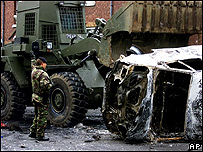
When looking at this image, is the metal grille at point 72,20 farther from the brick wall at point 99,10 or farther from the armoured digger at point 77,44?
the brick wall at point 99,10

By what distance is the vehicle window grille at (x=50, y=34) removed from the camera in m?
11.4

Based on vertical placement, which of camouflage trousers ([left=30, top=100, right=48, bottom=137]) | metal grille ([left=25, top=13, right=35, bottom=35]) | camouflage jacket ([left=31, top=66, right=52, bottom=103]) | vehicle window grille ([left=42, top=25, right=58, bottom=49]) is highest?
metal grille ([left=25, top=13, right=35, bottom=35])

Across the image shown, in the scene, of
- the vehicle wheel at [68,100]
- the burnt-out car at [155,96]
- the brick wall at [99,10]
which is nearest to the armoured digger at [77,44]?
the vehicle wheel at [68,100]

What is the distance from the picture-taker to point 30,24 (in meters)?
11.6

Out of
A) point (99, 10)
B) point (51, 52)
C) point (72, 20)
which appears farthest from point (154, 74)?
point (99, 10)

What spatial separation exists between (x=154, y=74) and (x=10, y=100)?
5.61 metres

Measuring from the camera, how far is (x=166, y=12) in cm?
966

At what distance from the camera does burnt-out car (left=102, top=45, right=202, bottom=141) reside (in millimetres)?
6539

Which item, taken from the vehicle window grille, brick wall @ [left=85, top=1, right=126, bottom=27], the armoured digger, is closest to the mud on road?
the armoured digger

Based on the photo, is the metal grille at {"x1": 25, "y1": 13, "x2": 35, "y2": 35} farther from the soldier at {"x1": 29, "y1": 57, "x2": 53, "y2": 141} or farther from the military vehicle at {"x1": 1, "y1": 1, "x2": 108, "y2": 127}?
the soldier at {"x1": 29, "y1": 57, "x2": 53, "y2": 141}

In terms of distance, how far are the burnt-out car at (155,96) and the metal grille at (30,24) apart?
4.26 meters

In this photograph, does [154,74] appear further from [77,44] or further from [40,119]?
[77,44]

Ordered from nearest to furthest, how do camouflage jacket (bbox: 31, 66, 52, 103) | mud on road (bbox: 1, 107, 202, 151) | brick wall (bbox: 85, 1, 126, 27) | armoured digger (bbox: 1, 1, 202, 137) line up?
mud on road (bbox: 1, 107, 202, 151) < camouflage jacket (bbox: 31, 66, 52, 103) < armoured digger (bbox: 1, 1, 202, 137) < brick wall (bbox: 85, 1, 126, 27)

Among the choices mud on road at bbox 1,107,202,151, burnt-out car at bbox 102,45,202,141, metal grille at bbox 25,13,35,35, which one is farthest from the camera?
metal grille at bbox 25,13,35,35
